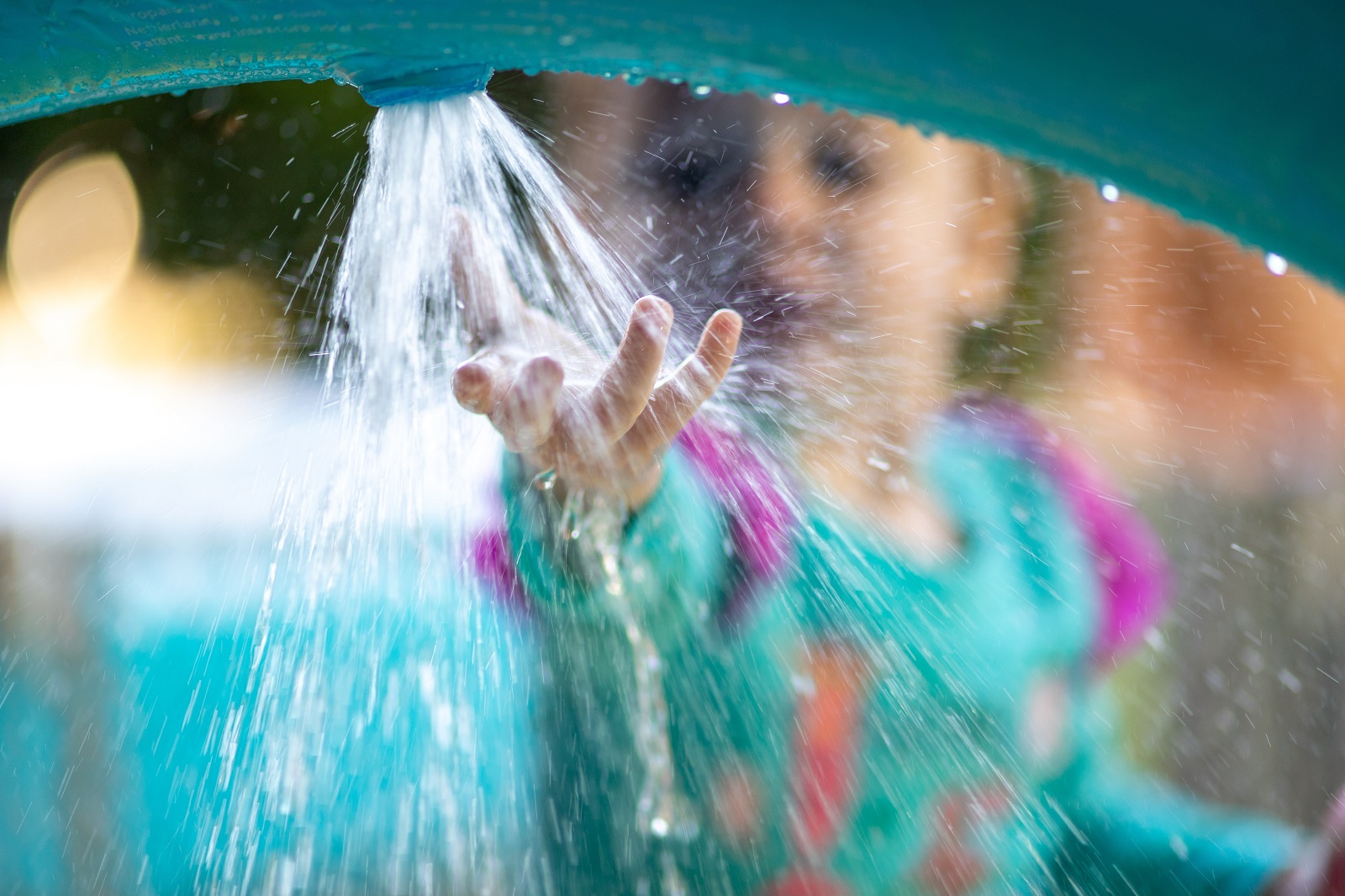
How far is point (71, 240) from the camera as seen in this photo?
7.65ft

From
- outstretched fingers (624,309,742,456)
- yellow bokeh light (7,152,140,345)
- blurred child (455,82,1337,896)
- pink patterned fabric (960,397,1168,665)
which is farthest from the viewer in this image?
yellow bokeh light (7,152,140,345)

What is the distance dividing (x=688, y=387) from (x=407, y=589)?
1000 mm

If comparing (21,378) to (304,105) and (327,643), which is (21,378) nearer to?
(304,105)

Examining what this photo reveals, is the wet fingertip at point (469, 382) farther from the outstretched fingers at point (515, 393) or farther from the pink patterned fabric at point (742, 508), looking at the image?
the pink patterned fabric at point (742, 508)

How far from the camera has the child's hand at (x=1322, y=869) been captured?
3.27ft

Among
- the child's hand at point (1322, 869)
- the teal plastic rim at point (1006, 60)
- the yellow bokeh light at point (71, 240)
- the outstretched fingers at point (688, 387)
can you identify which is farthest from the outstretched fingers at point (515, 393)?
the yellow bokeh light at point (71, 240)

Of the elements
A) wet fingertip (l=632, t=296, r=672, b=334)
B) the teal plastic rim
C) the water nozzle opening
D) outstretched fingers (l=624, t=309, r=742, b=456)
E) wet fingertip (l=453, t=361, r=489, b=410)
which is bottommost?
outstretched fingers (l=624, t=309, r=742, b=456)

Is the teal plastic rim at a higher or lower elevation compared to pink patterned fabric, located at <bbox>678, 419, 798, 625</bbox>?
higher

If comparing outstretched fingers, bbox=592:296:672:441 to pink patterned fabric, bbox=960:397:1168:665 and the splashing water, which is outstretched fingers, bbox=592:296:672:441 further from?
pink patterned fabric, bbox=960:397:1168:665

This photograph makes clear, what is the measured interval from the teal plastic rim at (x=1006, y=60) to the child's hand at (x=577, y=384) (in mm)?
264

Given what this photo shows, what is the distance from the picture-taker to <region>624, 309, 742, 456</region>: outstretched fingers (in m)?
0.79

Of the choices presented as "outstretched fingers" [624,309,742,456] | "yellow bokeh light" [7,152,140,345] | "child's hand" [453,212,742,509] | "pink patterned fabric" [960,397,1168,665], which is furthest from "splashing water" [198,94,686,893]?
"yellow bokeh light" [7,152,140,345]

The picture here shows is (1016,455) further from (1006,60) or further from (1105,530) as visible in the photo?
(1006,60)

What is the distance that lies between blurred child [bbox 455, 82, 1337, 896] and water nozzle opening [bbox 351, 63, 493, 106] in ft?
1.24
